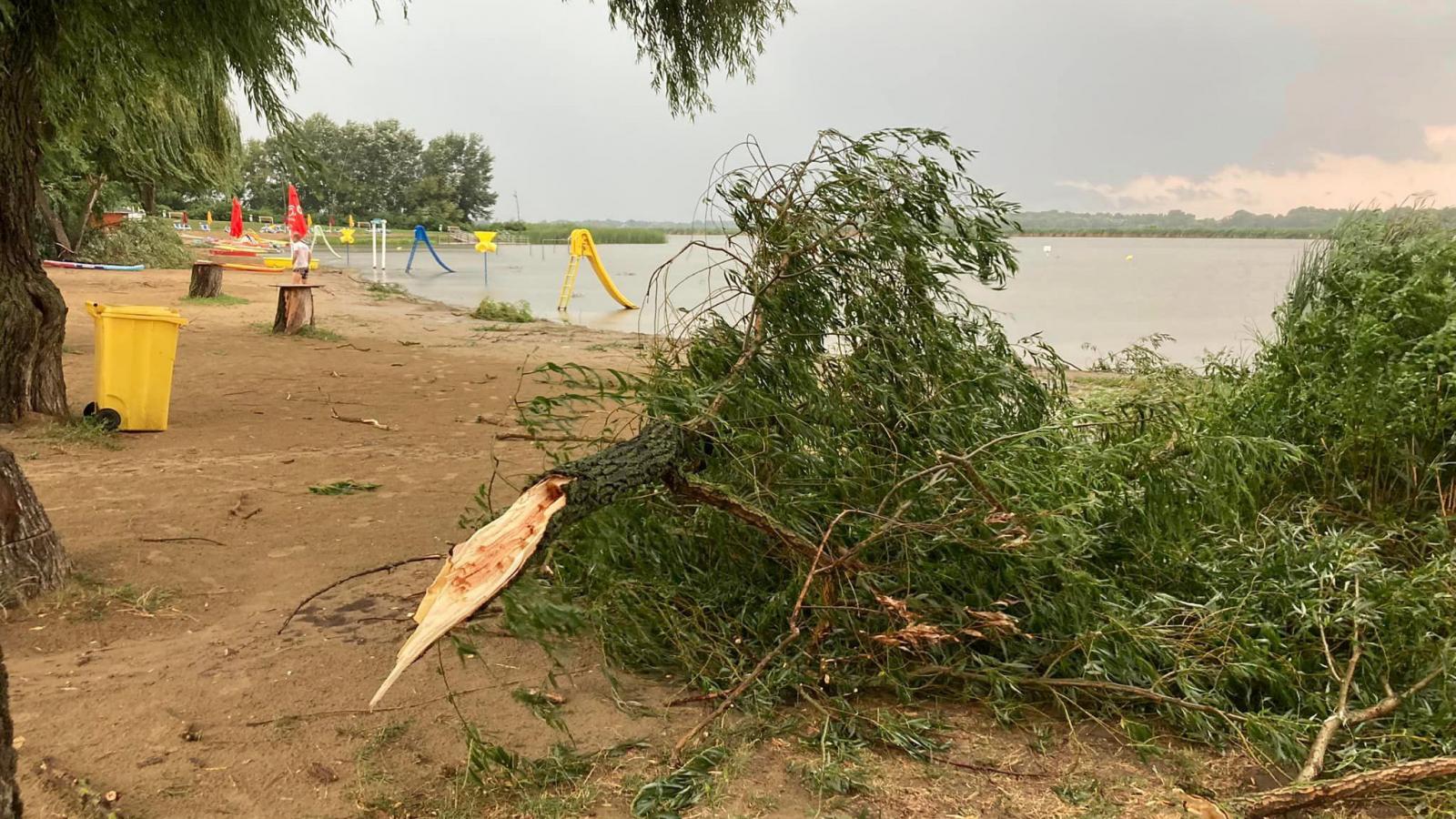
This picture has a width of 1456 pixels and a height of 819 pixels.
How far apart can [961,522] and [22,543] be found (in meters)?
3.61

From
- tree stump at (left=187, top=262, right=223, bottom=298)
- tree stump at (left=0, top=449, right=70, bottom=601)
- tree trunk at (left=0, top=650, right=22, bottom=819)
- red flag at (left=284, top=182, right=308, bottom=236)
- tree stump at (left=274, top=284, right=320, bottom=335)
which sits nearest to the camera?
tree trunk at (left=0, top=650, right=22, bottom=819)

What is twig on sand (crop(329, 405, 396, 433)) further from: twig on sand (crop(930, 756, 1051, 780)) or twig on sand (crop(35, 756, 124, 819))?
twig on sand (crop(930, 756, 1051, 780))

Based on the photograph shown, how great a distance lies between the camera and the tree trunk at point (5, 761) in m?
1.93

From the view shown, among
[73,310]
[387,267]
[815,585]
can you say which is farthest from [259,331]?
[387,267]

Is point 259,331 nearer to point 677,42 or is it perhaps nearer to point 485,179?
point 677,42

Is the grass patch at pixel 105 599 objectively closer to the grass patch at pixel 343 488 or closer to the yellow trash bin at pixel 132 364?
the grass patch at pixel 343 488

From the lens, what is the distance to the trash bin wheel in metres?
6.58

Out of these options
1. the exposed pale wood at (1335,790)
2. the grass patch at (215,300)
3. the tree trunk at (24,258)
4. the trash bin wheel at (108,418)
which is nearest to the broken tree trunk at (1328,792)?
the exposed pale wood at (1335,790)

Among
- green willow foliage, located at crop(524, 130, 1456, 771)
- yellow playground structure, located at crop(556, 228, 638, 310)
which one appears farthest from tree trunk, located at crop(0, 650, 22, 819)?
yellow playground structure, located at crop(556, 228, 638, 310)

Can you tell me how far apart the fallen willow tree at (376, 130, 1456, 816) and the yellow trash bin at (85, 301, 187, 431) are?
4623mm

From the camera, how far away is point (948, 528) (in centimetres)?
310

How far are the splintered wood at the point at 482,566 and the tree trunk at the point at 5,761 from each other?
2.36ft

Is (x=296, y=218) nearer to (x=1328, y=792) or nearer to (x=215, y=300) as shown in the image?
(x=215, y=300)

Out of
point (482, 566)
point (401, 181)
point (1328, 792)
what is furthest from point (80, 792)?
point (401, 181)
